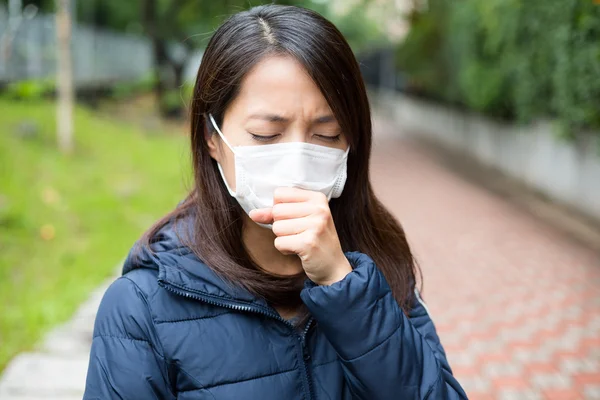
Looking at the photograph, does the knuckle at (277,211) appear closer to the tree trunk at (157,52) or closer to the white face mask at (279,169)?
the white face mask at (279,169)

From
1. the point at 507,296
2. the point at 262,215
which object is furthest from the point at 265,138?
the point at 507,296

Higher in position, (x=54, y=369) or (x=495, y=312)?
(x=54, y=369)

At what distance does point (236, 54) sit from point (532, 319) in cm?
Answer: 453

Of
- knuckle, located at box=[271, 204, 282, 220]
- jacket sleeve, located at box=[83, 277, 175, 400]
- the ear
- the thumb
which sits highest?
the ear

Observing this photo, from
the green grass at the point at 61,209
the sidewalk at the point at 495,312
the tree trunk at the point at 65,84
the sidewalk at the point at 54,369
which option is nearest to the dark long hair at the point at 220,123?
the green grass at the point at 61,209

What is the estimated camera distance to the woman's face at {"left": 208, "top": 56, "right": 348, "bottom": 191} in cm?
143

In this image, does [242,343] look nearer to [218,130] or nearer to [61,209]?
[218,130]

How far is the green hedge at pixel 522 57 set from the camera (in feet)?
26.8

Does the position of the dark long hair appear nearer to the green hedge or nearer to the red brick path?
the red brick path

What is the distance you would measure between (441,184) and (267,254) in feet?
36.5

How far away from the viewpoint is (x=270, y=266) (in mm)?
1600

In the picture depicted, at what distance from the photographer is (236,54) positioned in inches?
58.6

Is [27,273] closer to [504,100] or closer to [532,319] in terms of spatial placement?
[532,319]

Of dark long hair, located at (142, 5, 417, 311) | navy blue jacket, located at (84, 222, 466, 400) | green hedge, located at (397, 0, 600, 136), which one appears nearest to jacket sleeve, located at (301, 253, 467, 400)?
navy blue jacket, located at (84, 222, 466, 400)
